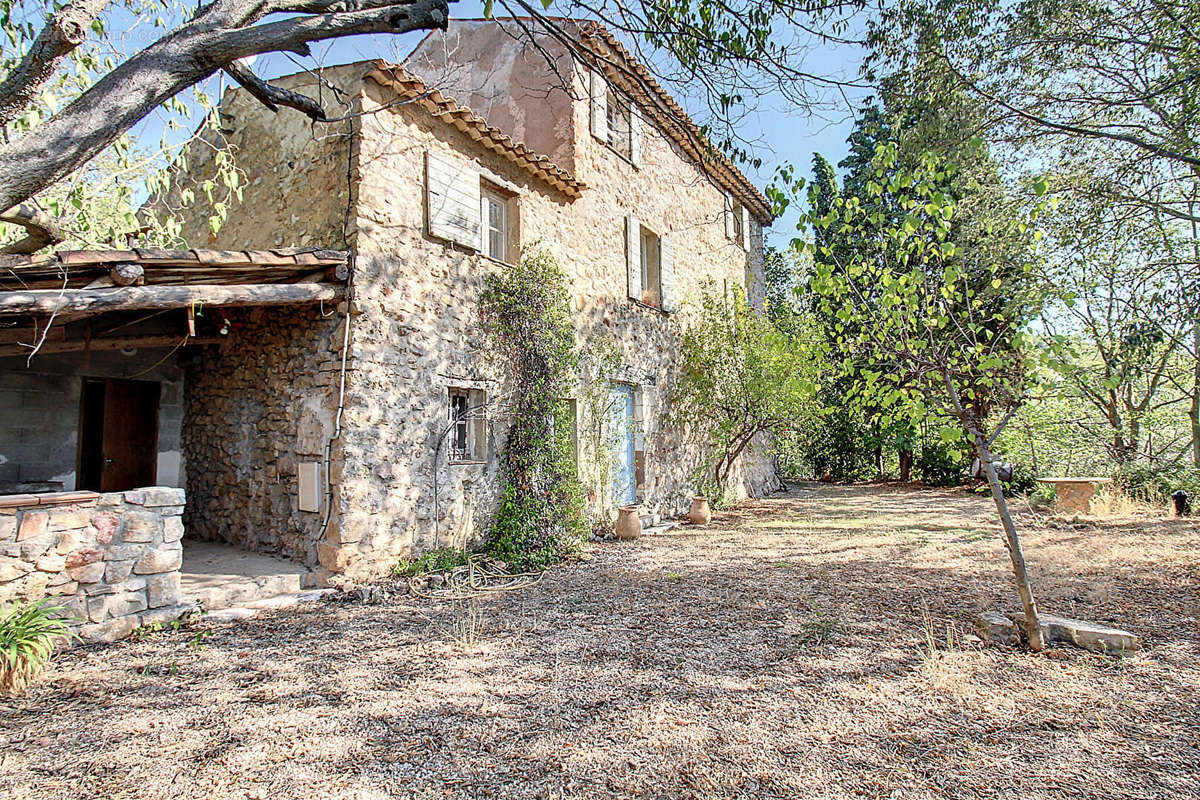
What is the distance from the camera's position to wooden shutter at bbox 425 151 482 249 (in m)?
6.65

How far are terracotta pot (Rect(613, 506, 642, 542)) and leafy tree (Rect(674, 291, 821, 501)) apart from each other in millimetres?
2676

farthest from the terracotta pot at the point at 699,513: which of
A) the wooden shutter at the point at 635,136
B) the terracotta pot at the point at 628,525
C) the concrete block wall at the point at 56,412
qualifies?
the concrete block wall at the point at 56,412

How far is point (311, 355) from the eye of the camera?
20.4 ft

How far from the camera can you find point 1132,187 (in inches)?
303

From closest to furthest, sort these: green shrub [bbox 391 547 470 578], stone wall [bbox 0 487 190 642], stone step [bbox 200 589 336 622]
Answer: stone wall [bbox 0 487 190 642], stone step [bbox 200 589 336 622], green shrub [bbox 391 547 470 578]

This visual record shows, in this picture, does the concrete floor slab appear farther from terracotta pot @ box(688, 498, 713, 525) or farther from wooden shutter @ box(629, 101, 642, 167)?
wooden shutter @ box(629, 101, 642, 167)

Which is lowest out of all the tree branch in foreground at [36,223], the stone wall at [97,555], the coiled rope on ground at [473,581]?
the coiled rope on ground at [473,581]

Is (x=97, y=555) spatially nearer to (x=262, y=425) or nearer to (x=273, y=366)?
(x=262, y=425)

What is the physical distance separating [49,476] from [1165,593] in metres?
10.9

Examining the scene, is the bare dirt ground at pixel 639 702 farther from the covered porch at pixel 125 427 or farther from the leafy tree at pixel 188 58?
the leafy tree at pixel 188 58

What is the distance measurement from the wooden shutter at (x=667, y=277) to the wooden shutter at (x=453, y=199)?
425 cm

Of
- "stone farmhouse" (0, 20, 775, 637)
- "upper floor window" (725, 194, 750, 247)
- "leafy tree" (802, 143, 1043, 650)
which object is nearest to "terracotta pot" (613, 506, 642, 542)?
"stone farmhouse" (0, 20, 775, 637)

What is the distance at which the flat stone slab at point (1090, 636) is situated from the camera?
403 cm

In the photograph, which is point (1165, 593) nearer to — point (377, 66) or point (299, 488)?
point (299, 488)
